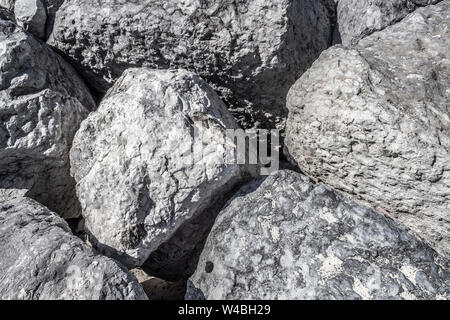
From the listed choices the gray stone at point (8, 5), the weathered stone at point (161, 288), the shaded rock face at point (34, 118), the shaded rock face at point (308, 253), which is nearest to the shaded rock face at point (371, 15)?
the shaded rock face at point (308, 253)

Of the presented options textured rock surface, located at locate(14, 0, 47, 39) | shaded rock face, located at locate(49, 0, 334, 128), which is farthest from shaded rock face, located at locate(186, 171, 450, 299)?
textured rock surface, located at locate(14, 0, 47, 39)

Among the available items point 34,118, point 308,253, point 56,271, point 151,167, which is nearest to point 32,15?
point 34,118

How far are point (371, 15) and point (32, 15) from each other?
1857 mm

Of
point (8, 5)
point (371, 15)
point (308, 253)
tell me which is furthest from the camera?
point (8, 5)

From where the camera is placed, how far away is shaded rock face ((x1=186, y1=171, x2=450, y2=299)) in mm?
1568

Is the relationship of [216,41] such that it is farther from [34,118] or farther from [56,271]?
[56,271]

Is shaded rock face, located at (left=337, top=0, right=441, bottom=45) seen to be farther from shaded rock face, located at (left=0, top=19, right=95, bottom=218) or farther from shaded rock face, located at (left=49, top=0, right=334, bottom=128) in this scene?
shaded rock face, located at (left=0, top=19, right=95, bottom=218)

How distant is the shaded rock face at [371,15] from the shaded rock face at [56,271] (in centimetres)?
169

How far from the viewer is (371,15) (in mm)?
2205

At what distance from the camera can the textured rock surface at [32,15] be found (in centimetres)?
236

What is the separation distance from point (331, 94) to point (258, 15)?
20.7 inches

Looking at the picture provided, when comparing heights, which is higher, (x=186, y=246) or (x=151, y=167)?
(x=151, y=167)

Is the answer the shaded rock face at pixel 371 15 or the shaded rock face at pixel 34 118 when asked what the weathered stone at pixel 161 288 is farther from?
Result: the shaded rock face at pixel 371 15
